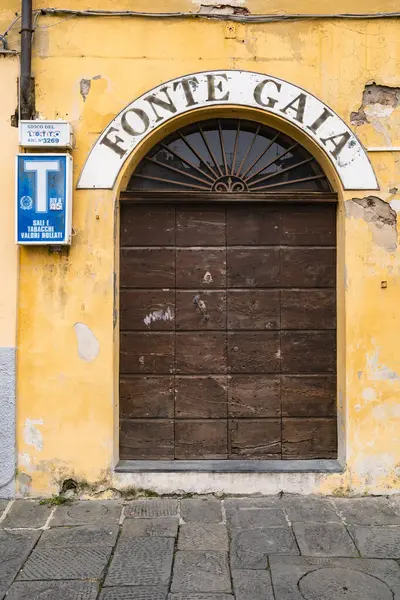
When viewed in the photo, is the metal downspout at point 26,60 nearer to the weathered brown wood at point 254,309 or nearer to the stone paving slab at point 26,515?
the weathered brown wood at point 254,309

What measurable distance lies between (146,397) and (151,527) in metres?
1.28

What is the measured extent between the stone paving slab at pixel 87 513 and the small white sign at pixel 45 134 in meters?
3.20

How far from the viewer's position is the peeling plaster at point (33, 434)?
515 cm

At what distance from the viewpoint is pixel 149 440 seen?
5.38 metres

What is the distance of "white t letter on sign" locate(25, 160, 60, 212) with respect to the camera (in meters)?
5.08

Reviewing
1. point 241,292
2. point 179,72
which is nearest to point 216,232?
point 241,292

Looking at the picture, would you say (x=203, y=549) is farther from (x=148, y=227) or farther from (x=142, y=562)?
(x=148, y=227)

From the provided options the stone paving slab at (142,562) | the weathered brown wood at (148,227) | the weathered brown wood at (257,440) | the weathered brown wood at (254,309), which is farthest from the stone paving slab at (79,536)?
the weathered brown wood at (148,227)

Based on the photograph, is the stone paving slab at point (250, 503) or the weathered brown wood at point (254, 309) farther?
the weathered brown wood at point (254, 309)

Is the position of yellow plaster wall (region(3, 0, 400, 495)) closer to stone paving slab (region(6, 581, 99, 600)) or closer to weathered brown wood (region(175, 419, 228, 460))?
weathered brown wood (region(175, 419, 228, 460))

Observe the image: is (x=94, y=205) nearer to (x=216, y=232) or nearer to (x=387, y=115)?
(x=216, y=232)

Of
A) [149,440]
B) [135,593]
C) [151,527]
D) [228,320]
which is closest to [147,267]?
[228,320]

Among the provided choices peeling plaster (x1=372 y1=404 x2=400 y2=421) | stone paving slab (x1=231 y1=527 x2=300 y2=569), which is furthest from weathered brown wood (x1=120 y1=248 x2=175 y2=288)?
stone paving slab (x1=231 y1=527 x2=300 y2=569)

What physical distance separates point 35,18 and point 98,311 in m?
2.78
